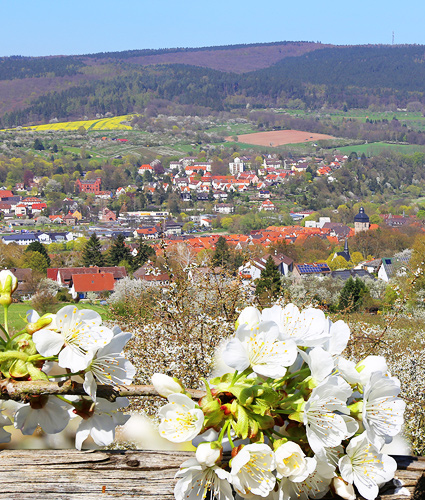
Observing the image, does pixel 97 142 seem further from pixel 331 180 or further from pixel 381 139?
pixel 381 139

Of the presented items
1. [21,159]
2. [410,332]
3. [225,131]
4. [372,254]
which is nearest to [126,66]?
[225,131]

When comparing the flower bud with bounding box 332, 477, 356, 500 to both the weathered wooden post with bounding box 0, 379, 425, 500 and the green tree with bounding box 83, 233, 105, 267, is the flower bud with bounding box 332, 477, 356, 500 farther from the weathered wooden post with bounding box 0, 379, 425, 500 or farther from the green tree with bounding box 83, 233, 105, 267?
the green tree with bounding box 83, 233, 105, 267

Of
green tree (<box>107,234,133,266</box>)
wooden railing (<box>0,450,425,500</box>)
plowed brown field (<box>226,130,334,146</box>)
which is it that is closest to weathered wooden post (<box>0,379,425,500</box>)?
wooden railing (<box>0,450,425,500</box>)

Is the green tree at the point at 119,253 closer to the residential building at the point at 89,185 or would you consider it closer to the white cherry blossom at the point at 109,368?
A: the white cherry blossom at the point at 109,368

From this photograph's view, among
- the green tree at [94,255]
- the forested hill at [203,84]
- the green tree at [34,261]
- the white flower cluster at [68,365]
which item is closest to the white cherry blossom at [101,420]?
the white flower cluster at [68,365]

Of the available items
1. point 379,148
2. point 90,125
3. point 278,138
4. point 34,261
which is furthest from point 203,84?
point 34,261
